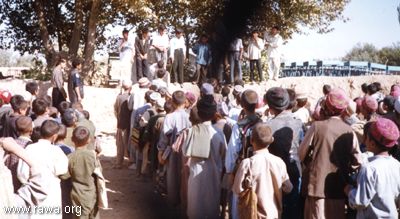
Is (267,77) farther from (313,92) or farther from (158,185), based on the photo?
(158,185)

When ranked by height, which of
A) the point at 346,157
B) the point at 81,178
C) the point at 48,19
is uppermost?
the point at 48,19

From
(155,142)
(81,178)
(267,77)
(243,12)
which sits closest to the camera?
(243,12)

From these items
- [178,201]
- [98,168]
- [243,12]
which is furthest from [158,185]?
[243,12]

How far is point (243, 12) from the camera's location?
0.95 metres

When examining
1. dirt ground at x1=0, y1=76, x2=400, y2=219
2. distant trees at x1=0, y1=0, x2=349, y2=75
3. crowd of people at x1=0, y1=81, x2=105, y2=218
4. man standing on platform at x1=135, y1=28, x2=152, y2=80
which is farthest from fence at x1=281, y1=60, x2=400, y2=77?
crowd of people at x1=0, y1=81, x2=105, y2=218

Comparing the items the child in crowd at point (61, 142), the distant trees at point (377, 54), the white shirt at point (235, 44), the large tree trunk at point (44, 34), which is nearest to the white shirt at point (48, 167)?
the child in crowd at point (61, 142)

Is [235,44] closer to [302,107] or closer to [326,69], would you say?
[302,107]

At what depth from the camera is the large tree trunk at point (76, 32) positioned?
15.5m

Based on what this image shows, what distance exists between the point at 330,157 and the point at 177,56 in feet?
31.2

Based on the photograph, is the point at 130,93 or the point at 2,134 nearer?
the point at 2,134

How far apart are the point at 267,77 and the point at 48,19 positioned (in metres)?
7.56

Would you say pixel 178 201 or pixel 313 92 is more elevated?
pixel 313 92

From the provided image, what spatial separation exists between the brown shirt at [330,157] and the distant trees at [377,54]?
2451 centimetres

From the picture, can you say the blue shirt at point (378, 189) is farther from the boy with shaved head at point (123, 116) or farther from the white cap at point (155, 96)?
the boy with shaved head at point (123, 116)
